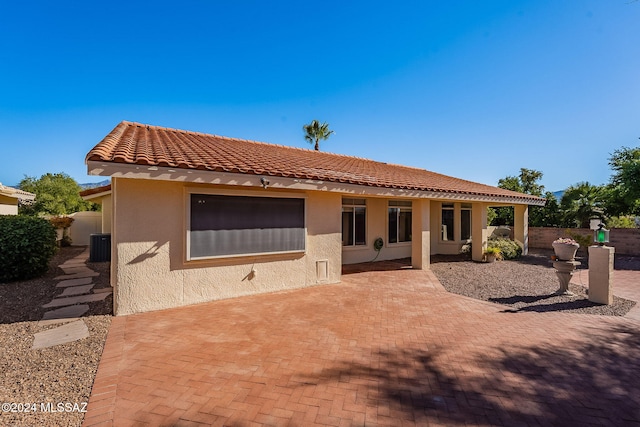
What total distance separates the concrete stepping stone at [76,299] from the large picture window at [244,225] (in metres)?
3.19

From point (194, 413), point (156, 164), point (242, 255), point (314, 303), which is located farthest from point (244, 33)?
point (194, 413)

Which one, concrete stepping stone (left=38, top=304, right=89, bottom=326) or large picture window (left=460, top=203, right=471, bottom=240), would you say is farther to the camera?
large picture window (left=460, top=203, right=471, bottom=240)

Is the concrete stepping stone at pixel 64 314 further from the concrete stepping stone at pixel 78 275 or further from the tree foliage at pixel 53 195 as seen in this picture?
the tree foliage at pixel 53 195

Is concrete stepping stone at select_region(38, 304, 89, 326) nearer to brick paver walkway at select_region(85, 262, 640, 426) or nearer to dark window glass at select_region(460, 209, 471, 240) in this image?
brick paver walkway at select_region(85, 262, 640, 426)

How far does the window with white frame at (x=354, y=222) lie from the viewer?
1277 cm

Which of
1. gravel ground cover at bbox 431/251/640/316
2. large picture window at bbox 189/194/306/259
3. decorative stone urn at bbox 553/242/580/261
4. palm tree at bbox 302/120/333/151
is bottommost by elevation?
gravel ground cover at bbox 431/251/640/316

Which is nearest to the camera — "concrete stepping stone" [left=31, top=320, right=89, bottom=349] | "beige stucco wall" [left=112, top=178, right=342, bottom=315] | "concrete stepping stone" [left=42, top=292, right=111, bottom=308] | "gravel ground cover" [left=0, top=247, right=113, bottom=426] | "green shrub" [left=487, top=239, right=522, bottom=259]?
"gravel ground cover" [left=0, top=247, right=113, bottom=426]

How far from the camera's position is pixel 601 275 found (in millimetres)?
7605

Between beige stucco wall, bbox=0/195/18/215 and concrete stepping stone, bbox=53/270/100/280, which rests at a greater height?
beige stucco wall, bbox=0/195/18/215

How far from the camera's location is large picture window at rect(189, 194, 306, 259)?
23.1ft

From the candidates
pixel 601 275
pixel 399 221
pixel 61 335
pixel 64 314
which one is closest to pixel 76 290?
pixel 64 314

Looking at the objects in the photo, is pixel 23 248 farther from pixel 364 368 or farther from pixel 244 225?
pixel 364 368

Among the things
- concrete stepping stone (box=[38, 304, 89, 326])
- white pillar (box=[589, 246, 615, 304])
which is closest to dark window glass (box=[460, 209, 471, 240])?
white pillar (box=[589, 246, 615, 304])

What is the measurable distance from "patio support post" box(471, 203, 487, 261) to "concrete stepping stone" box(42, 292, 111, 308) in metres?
16.2
